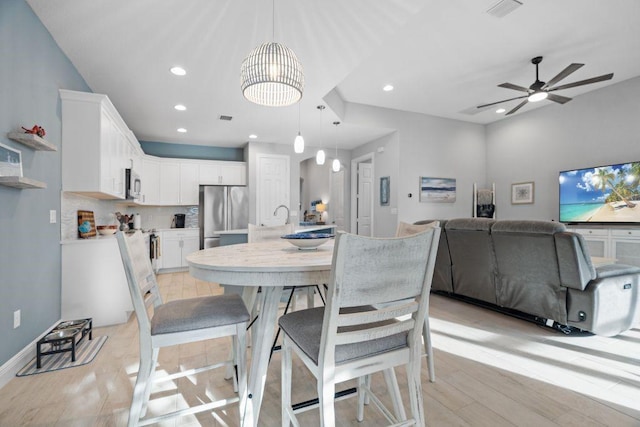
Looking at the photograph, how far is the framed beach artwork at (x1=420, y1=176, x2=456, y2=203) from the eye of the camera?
5.49 meters

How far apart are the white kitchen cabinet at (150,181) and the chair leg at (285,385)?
4.98 meters

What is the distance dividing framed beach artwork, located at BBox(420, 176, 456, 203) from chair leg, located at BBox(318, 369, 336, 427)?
→ 4.93 metres

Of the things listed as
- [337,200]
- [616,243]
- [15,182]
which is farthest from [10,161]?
[616,243]

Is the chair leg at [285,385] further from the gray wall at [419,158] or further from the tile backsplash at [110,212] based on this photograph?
the gray wall at [419,158]

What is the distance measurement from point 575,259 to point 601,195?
3033mm

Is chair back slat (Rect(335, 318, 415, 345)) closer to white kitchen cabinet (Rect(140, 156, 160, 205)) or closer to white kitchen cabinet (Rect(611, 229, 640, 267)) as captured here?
white kitchen cabinet (Rect(611, 229, 640, 267))

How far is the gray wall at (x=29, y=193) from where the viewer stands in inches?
74.5

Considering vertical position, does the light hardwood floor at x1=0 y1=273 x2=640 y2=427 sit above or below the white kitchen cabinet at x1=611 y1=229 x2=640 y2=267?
below

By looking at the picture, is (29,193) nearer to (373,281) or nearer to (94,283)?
(94,283)

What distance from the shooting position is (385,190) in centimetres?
558

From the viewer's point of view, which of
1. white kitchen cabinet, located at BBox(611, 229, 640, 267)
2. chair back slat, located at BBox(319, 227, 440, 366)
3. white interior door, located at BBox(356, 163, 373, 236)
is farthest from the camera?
white interior door, located at BBox(356, 163, 373, 236)

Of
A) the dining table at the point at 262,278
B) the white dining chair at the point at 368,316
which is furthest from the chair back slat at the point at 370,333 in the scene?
the dining table at the point at 262,278

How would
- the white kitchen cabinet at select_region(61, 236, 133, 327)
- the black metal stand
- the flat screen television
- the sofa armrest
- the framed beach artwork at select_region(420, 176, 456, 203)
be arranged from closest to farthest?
the black metal stand < the sofa armrest < the white kitchen cabinet at select_region(61, 236, 133, 327) < the flat screen television < the framed beach artwork at select_region(420, 176, 456, 203)

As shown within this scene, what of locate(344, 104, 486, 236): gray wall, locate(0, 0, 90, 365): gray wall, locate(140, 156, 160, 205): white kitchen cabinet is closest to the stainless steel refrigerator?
locate(140, 156, 160, 205): white kitchen cabinet
